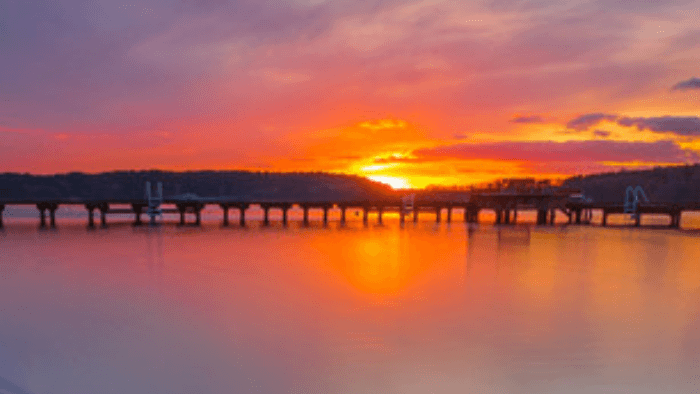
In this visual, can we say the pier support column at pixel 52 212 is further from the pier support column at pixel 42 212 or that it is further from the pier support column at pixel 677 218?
the pier support column at pixel 677 218

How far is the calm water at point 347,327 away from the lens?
877cm

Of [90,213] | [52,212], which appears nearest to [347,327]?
[90,213]

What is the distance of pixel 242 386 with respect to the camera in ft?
27.8

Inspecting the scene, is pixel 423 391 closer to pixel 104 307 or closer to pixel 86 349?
pixel 86 349

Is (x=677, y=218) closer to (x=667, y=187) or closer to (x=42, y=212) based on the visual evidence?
(x=42, y=212)

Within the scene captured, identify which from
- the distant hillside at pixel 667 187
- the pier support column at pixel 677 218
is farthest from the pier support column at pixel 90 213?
the distant hillside at pixel 667 187

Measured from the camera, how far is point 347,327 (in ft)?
41.4

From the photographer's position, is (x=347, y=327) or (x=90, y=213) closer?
(x=347, y=327)

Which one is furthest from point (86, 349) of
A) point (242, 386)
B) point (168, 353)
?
point (242, 386)

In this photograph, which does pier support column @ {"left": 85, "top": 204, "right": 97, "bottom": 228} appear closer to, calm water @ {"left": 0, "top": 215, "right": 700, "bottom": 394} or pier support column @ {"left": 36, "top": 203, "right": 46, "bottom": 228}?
pier support column @ {"left": 36, "top": 203, "right": 46, "bottom": 228}

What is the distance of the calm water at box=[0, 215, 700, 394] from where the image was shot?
877 centimetres

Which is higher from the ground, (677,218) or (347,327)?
(677,218)

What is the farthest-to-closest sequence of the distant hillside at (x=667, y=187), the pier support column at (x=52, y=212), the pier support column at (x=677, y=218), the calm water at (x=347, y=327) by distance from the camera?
the distant hillside at (x=667, y=187), the pier support column at (x=677, y=218), the pier support column at (x=52, y=212), the calm water at (x=347, y=327)

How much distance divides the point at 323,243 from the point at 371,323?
82.2 ft
